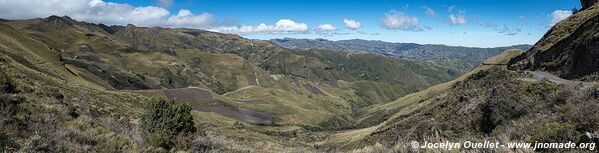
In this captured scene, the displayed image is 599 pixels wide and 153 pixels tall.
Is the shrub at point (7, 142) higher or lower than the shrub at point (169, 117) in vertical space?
higher

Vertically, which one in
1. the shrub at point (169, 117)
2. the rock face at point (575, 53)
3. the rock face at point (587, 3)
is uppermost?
the rock face at point (587, 3)

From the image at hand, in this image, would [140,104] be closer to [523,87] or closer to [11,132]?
[523,87]

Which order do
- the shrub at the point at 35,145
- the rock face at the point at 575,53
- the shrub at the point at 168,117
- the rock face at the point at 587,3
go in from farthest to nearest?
the rock face at the point at 587,3
the rock face at the point at 575,53
the shrub at the point at 168,117
the shrub at the point at 35,145

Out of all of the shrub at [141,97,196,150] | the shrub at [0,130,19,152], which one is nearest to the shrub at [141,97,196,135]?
the shrub at [141,97,196,150]

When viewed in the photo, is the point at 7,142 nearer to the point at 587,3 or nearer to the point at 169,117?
the point at 169,117

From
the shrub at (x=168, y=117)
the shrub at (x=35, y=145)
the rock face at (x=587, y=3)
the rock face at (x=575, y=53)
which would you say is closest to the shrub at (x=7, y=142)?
the shrub at (x=35, y=145)

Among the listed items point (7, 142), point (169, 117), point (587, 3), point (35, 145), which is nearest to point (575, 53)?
point (587, 3)

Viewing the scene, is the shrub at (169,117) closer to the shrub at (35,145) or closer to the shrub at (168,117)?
the shrub at (168,117)

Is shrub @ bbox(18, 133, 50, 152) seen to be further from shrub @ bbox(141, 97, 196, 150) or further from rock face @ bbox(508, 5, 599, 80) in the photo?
rock face @ bbox(508, 5, 599, 80)

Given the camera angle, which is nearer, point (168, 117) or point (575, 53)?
point (168, 117)
